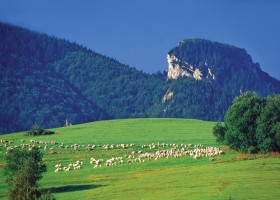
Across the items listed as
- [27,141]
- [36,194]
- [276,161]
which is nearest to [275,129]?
[276,161]

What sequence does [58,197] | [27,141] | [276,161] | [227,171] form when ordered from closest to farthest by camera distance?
1. [58,197]
2. [227,171]
3. [276,161]
4. [27,141]

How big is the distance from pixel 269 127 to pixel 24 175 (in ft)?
120

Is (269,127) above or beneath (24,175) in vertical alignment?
above

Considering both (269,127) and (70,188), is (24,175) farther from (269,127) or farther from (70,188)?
(269,127)

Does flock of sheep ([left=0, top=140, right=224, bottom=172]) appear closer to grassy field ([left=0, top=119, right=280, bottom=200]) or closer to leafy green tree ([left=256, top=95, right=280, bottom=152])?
grassy field ([left=0, top=119, right=280, bottom=200])

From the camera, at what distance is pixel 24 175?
57.7 metres

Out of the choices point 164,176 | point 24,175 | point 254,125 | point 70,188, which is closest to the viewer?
point 24,175

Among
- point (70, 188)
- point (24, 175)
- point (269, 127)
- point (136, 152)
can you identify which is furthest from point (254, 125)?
point (24, 175)

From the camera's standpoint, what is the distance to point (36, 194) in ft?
184

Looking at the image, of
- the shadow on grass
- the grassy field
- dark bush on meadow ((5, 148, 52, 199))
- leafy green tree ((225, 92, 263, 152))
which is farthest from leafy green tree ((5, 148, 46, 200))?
leafy green tree ((225, 92, 263, 152))

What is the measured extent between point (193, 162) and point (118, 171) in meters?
8.90

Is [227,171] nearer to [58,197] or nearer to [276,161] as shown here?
[276,161]

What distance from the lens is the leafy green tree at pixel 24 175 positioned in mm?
54175

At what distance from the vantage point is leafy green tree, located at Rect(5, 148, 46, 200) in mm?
54175
